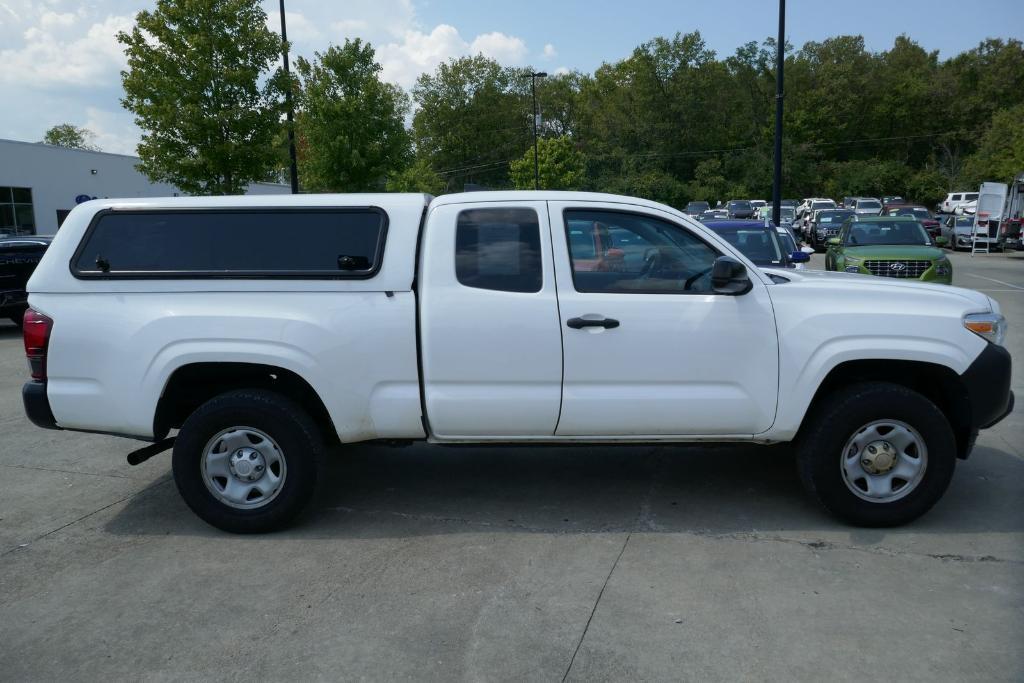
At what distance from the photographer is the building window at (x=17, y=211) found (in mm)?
33906

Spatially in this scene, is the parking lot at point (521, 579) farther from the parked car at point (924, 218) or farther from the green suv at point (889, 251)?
the parked car at point (924, 218)

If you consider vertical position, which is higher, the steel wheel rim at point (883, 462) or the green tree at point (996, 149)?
the green tree at point (996, 149)

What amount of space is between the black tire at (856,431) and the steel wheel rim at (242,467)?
3.02 meters

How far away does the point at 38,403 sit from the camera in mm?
4797

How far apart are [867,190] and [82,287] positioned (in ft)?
271

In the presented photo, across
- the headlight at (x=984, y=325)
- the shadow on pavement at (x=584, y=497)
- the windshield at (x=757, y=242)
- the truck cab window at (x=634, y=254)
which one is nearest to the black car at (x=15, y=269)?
the shadow on pavement at (x=584, y=497)

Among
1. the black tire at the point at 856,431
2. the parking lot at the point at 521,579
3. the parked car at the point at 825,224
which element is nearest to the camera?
the parking lot at the point at 521,579

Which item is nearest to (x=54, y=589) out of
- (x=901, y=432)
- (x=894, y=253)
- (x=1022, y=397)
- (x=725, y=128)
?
(x=901, y=432)

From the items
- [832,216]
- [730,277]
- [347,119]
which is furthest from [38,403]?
[832,216]

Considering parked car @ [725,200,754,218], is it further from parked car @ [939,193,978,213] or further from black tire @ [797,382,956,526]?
black tire @ [797,382,956,526]

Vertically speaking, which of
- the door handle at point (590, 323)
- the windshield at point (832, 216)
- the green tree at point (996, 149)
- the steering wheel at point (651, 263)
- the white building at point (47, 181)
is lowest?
the door handle at point (590, 323)

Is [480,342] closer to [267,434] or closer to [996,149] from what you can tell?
[267,434]

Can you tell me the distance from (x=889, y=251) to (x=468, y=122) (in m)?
84.2

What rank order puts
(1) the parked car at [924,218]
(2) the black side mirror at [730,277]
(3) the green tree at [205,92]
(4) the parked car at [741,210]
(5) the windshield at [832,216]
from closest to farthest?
(2) the black side mirror at [730,277], (3) the green tree at [205,92], (5) the windshield at [832,216], (1) the parked car at [924,218], (4) the parked car at [741,210]
